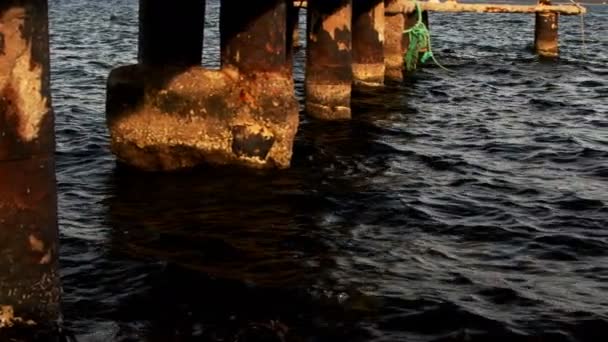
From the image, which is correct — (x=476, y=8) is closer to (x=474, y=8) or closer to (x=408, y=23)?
(x=474, y=8)

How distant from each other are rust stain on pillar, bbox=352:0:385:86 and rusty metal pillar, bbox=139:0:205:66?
6139 mm

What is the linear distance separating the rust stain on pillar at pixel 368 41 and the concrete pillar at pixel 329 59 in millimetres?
2274

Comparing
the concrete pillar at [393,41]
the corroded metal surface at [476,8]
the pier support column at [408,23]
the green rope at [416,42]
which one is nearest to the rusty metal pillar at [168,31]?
the concrete pillar at [393,41]

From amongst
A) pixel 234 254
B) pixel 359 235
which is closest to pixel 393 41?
pixel 359 235

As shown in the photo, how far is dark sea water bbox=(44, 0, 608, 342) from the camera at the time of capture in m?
6.09

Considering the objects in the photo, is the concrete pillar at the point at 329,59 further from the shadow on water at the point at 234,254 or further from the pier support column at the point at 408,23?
the pier support column at the point at 408,23

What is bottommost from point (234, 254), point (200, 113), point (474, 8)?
point (234, 254)

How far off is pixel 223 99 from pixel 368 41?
657cm

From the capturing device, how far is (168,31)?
941cm

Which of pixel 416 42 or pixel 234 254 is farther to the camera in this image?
pixel 416 42

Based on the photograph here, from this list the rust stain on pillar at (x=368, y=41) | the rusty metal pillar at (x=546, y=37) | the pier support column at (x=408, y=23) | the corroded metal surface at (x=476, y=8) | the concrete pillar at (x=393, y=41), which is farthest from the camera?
the rusty metal pillar at (x=546, y=37)

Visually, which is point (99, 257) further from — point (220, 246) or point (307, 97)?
point (307, 97)

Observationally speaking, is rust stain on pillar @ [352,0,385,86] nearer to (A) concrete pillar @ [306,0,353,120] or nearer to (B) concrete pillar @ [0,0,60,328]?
(A) concrete pillar @ [306,0,353,120]

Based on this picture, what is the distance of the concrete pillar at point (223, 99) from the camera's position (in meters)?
9.43
